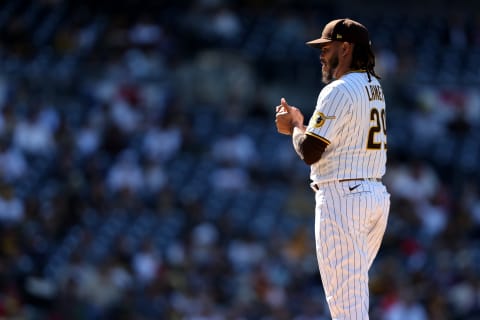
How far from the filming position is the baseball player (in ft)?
16.5

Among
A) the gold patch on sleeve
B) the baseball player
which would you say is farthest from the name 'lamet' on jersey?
the gold patch on sleeve

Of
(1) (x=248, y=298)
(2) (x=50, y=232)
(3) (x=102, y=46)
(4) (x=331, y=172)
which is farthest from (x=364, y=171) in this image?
(3) (x=102, y=46)

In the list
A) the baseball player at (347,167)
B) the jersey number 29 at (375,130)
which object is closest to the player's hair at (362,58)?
the baseball player at (347,167)

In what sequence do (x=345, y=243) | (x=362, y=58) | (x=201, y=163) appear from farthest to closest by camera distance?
(x=201, y=163)
(x=362, y=58)
(x=345, y=243)

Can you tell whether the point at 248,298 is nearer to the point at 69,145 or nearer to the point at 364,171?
the point at 69,145

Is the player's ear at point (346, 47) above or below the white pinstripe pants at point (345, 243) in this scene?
above

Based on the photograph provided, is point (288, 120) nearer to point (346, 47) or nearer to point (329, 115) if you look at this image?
point (329, 115)

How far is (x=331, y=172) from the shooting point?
201 inches

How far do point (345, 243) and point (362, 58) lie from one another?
0.99 metres

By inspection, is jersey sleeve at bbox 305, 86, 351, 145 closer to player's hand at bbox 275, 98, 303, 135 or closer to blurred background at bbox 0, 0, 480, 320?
player's hand at bbox 275, 98, 303, 135

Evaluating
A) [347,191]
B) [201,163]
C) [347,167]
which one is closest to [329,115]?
[347,167]

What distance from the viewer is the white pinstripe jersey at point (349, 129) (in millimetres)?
5055

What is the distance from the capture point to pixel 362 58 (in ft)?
17.3

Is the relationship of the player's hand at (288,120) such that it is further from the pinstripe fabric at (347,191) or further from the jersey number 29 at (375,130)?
the jersey number 29 at (375,130)
